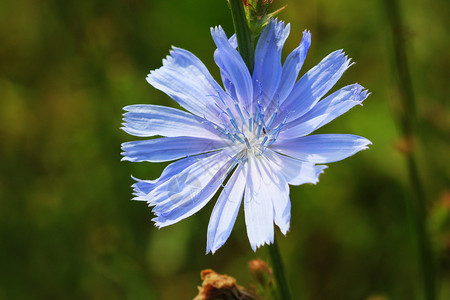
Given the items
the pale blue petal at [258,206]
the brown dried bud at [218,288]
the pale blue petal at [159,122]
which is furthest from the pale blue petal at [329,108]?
the brown dried bud at [218,288]

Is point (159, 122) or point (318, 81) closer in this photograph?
point (318, 81)

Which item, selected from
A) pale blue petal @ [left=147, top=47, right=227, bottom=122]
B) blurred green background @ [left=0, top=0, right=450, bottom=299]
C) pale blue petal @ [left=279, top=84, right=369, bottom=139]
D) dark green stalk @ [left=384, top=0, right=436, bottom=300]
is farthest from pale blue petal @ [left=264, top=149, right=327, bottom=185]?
blurred green background @ [left=0, top=0, right=450, bottom=299]

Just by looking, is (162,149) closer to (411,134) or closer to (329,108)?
(329,108)

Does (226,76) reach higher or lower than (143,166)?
lower

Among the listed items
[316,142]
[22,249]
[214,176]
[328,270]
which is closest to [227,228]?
[214,176]

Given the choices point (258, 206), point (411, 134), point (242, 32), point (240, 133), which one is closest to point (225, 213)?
point (258, 206)

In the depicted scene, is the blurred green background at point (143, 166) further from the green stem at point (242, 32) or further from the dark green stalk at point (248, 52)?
the green stem at point (242, 32)

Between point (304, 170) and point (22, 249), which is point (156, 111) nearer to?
point (304, 170)
